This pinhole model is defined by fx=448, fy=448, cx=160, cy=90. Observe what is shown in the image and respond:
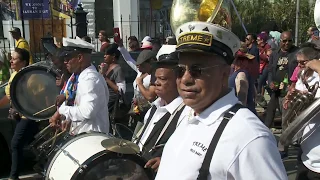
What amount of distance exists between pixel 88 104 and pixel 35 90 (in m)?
1.30

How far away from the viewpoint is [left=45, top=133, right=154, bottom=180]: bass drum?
3252 millimetres

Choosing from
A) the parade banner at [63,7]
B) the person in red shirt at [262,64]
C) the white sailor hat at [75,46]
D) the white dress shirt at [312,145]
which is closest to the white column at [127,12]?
the parade banner at [63,7]

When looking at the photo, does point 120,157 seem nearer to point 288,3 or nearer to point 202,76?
point 202,76

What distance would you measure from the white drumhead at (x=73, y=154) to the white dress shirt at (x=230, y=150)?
161cm

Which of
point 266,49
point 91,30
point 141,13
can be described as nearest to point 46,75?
point 266,49

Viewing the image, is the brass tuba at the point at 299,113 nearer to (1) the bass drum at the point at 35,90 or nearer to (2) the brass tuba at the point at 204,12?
(2) the brass tuba at the point at 204,12

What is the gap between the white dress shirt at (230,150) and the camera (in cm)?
164

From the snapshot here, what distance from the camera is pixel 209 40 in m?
1.84

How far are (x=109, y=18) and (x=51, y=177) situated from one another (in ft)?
62.3

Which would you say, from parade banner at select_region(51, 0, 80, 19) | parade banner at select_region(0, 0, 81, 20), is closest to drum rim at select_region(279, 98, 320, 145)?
parade banner at select_region(0, 0, 81, 20)

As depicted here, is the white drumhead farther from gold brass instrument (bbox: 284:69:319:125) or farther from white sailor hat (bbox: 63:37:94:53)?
gold brass instrument (bbox: 284:69:319:125)

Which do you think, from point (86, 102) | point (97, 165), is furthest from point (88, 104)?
point (97, 165)

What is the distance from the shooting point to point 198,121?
Result: 187 centimetres

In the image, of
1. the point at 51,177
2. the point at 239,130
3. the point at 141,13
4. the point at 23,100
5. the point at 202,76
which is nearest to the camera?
the point at 239,130
